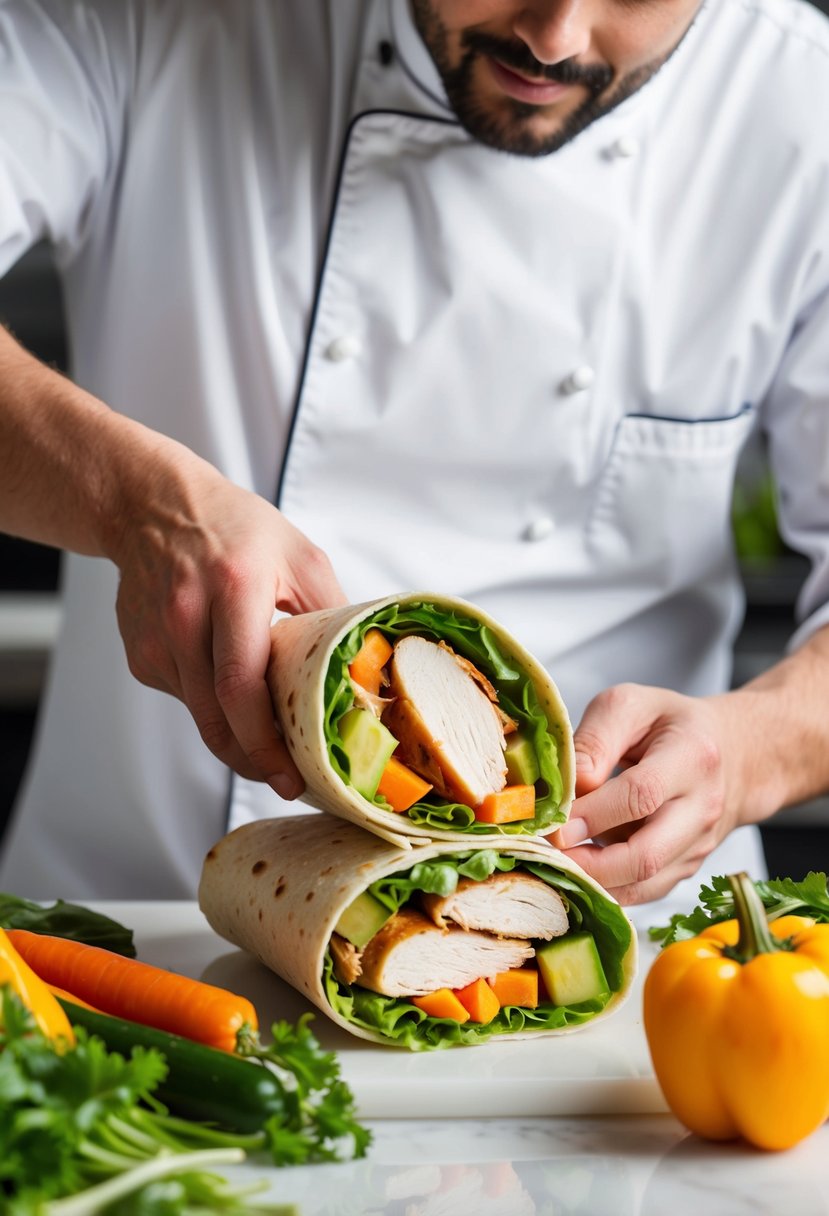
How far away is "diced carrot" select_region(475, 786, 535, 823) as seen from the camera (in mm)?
1509

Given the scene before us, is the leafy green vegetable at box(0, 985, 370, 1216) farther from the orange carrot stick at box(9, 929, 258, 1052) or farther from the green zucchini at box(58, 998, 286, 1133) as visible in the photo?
the orange carrot stick at box(9, 929, 258, 1052)

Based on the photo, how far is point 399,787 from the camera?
148 cm

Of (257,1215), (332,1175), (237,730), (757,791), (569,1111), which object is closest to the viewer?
(257,1215)

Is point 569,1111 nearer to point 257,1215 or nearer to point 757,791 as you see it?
point 257,1215

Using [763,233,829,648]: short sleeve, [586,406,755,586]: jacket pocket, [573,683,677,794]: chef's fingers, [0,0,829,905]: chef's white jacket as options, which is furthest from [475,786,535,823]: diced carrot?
[763,233,829,648]: short sleeve

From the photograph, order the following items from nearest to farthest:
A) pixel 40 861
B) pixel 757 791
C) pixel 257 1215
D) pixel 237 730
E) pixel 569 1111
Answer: pixel 257 1215
pixel 569 1111
pixel 237 730
pixel 757 791
pixel 40 861

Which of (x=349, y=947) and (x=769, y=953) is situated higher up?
(x=769, y=953)

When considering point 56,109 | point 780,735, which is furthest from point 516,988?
point 56,109

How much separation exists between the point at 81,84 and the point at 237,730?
3.37 feet

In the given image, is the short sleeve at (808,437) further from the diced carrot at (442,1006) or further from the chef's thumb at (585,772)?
the diced carrot at (442,1006)

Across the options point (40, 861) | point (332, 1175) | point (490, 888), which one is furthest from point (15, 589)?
point (332, 1175)

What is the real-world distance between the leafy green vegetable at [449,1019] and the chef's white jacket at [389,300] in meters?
0.54

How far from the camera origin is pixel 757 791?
199cm

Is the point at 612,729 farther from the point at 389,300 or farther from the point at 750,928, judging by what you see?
the point at 389,300
